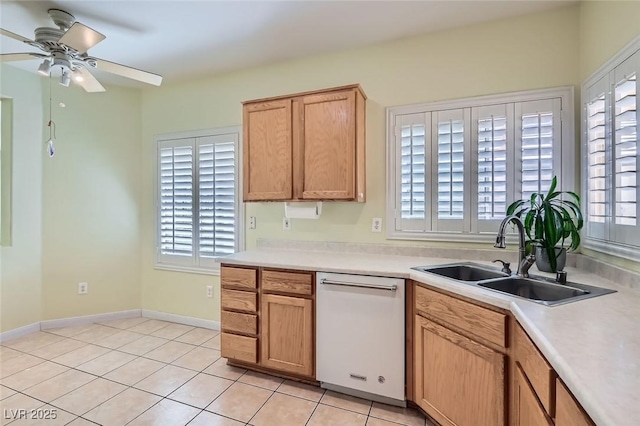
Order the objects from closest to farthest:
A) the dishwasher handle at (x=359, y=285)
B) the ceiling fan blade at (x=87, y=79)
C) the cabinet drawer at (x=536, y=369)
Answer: the cabinet drawer at (x=536, y=369) → the dishwasher handle at (x=359, y=285) → the ceiling fan blade at (x=87, y=79)

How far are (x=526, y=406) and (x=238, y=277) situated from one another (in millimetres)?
1883

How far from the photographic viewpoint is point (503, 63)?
2.25 m

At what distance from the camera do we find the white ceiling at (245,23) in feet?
6.87

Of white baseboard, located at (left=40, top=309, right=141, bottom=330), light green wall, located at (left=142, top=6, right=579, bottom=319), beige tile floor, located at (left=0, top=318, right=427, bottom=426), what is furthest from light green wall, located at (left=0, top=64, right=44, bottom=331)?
light green wall, located at (left=142, top=6, right=579, bottom=319)

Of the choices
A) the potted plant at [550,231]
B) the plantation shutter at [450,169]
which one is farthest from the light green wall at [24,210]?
the potted plant at [550,231]

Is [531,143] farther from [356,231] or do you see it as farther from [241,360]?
[241,360]

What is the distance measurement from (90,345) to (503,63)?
4253 mm

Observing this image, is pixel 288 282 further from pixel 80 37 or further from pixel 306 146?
pixel 80 37

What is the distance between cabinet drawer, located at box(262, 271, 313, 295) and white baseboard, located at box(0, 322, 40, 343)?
9.00ft

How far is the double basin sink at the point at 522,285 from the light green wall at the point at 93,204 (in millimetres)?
3334

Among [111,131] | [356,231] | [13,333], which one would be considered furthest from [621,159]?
[13,333]

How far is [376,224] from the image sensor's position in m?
2.61

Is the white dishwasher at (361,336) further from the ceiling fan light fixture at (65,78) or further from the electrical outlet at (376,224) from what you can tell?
the ceiling fan light fixture at (65,78)

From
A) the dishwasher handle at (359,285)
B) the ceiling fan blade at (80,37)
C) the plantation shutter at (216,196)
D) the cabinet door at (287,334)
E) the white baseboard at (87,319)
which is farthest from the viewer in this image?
the white baseboard at (87,319)
